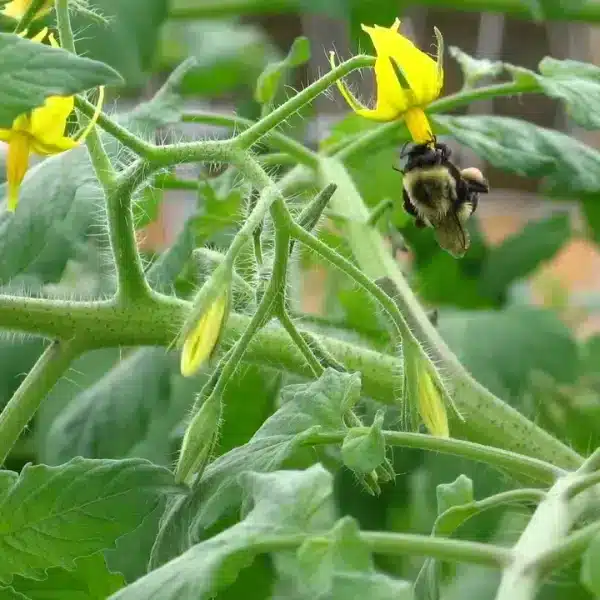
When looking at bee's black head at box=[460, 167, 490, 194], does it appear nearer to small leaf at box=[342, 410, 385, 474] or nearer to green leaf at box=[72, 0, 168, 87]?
small leaf at box=[342, 410, 385, 474]

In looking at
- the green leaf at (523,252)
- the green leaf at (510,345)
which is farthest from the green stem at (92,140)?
the green leaf at (523,252)

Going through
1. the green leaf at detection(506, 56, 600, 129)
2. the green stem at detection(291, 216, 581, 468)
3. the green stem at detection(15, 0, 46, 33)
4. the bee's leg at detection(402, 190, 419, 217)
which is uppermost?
the green stem at detection(15, 0, 46, 33)

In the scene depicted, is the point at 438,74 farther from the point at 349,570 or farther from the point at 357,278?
the point at 349,570

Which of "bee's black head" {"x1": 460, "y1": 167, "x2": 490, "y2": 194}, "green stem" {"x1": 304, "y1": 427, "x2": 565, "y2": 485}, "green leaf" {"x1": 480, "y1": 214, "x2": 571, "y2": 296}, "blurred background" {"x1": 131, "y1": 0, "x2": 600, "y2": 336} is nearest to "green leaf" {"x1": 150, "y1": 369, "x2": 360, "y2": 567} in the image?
"green stem" {"x1": 304, "y1": 427, "x2": 565, "y2": 485}

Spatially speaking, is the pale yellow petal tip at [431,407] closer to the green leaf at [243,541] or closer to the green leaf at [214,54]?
the green leaf at [243,541]

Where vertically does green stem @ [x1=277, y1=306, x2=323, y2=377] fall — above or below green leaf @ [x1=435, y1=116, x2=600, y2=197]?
below

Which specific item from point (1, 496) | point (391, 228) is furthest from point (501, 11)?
point (1, 496)
